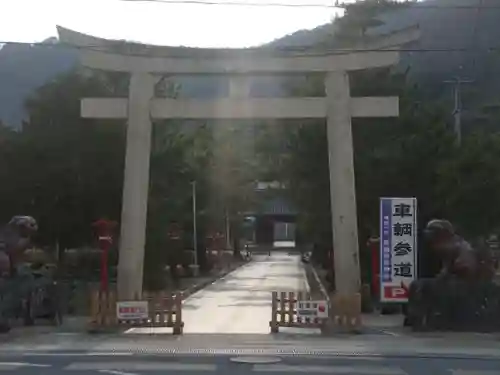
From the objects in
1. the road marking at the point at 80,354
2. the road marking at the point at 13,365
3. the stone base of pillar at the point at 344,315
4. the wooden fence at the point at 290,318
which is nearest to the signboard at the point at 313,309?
the wooden fence at the point at 290,318

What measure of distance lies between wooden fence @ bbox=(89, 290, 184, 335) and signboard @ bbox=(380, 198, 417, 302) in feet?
16.6

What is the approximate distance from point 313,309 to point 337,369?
6704 millimetres

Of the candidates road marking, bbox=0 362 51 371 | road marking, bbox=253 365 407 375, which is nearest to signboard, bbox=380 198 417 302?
road marking, bbox=253 365 407 375

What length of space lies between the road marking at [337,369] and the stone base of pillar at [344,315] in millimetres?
6441

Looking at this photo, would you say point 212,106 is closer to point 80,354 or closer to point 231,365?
point 80,354

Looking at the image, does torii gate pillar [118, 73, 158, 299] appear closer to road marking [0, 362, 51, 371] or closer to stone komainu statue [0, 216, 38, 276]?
stone komainu statue [0, 216, 38, 276]

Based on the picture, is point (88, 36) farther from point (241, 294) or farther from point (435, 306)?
point (241, 294)

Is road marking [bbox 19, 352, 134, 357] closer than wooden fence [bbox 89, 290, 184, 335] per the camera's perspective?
Yes

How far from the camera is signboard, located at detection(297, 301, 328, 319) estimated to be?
20.3 m

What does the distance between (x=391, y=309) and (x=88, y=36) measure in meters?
11.7

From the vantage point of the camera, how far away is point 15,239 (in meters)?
21.6

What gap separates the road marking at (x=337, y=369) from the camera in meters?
13.2

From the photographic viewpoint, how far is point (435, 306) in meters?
20.5

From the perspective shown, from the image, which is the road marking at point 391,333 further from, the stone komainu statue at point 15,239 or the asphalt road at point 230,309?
the stone komainu statue at point 15,239
